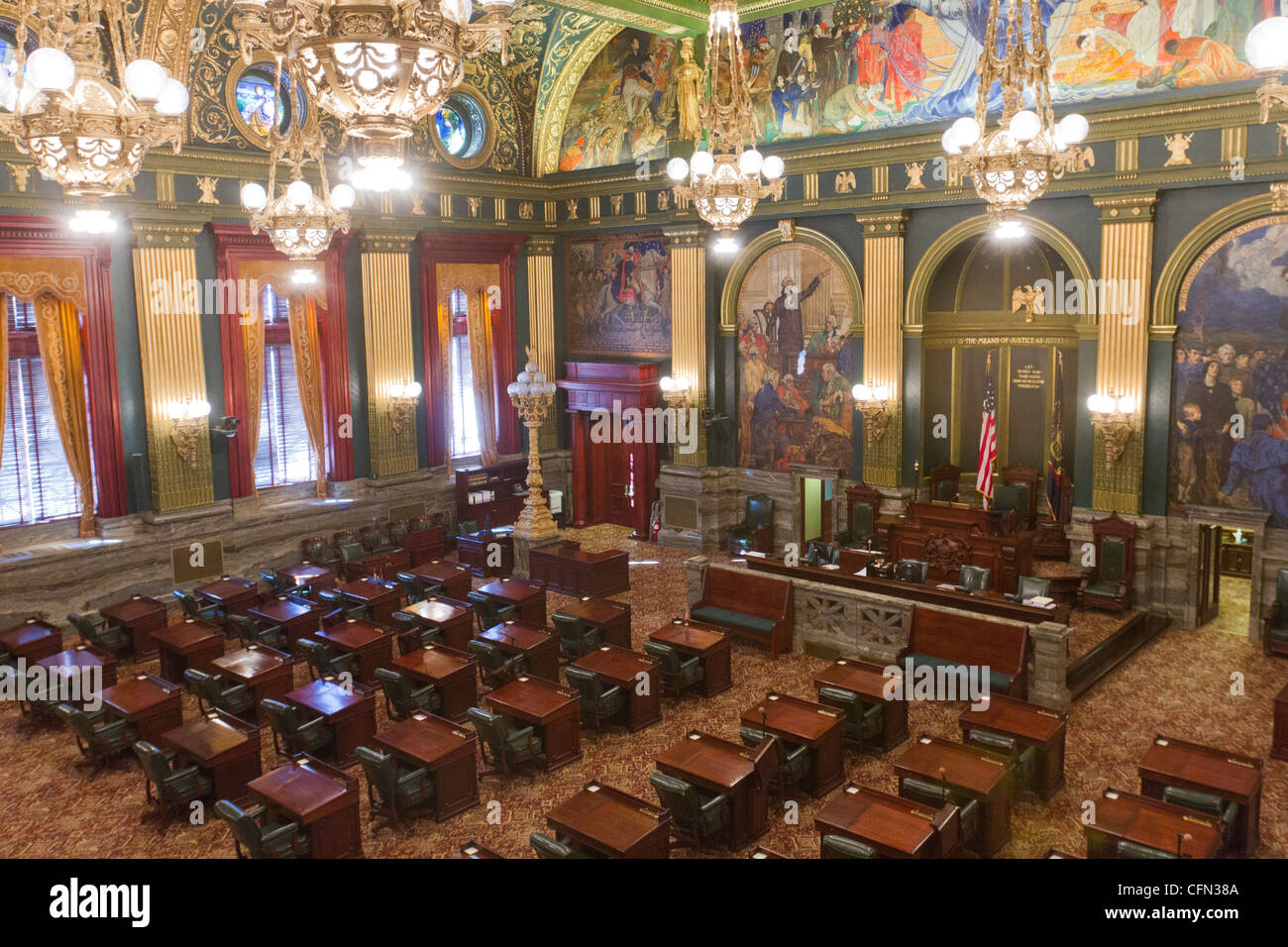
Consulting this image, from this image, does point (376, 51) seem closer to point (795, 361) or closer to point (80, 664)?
point (80, 664)

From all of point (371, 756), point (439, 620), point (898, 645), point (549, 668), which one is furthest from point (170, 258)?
point (898, 645)

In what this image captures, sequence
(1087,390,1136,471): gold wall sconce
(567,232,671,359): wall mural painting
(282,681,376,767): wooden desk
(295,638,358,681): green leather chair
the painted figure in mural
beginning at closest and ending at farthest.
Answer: (282,681,376,767): wooden desk → (295,638,358,681): green leather chair → (1087,390,1136,471): gold wall sconce → the painted figure in mural → (567,232,671,359): wall mural painting

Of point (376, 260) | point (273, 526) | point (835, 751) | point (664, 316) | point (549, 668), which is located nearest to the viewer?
point (835, 751)

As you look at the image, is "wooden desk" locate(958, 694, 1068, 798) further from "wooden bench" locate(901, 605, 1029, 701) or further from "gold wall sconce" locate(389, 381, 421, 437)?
"gold wall sconce" locate(389, 381, 421, 437)

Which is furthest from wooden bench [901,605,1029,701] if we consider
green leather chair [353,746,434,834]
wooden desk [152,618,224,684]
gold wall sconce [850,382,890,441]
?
wooden desk [152,618,224,684]

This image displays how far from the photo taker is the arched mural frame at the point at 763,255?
17.8 meters

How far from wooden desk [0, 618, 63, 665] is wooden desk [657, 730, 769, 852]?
28.6 feet

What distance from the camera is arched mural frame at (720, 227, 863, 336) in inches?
703

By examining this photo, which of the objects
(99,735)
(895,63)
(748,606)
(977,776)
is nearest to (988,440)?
(748,606)

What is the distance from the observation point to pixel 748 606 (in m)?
14.5

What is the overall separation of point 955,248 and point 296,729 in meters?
12.7

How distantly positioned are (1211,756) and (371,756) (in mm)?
7470

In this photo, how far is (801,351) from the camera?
61.5 feet

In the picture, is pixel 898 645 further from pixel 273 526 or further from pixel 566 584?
pixel 273 526
